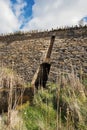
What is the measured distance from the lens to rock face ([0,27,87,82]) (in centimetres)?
1264

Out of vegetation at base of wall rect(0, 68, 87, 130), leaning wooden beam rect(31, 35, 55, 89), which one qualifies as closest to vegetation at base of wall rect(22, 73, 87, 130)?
vegetation at base of wall rect(0, 68, 87, 130)

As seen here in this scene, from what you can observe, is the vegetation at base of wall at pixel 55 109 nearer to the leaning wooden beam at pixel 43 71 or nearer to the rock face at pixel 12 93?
the rock face at pixel 12 93

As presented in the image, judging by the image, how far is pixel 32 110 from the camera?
862 centimetres

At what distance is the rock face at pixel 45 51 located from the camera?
12641 millimetres

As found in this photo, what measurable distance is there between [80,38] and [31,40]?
2917 millimetres

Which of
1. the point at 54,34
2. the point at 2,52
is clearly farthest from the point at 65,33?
the point at 2,52

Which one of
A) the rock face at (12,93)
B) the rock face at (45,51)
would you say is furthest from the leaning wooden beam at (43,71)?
the rock face at (12,93)

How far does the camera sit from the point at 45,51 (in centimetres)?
1400

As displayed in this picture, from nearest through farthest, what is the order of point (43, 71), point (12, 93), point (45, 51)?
point (12, 93)
point (43, 71)
point (45, 51)

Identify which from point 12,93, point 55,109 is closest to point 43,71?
point 55,109

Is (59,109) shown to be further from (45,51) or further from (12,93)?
(45,51)

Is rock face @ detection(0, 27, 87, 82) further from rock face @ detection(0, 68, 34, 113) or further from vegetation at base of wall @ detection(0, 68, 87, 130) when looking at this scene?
rock face @ detection(0, 68, 34, 113)

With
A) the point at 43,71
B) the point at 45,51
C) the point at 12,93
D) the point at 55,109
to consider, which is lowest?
the point at 55,109

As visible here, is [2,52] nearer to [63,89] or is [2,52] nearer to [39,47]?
[39,47]
